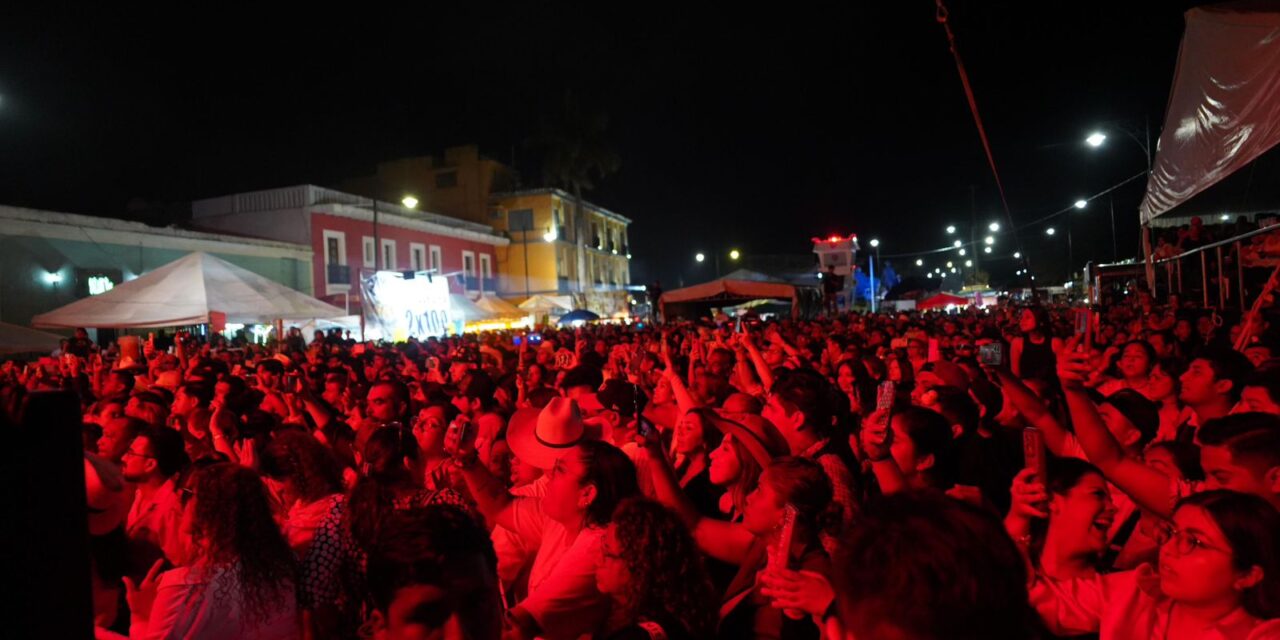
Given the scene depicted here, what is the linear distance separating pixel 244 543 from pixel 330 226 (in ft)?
105

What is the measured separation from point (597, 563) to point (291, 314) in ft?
41.2

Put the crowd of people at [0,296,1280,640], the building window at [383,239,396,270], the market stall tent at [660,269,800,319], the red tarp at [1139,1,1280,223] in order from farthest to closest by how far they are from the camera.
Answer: the building window at [383,239,396,270]
the market stall tent at [660,269,800,319]
the red tarp at [1139,1,1280,223]
the crowd of people at [0,296,1280,640]

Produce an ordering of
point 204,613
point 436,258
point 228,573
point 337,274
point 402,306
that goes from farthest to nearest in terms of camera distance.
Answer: point 436,258 → point 337,274 → point 402,306 → point 228,573 → point 204,613

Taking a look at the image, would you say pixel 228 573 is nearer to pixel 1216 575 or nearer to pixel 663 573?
pixel 663 573

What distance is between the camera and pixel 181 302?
1241 cm

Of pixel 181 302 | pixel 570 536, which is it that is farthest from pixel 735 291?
pixel 570 536

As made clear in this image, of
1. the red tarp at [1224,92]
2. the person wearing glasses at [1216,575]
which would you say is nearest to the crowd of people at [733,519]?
the person wearing glasses at [1216,575]

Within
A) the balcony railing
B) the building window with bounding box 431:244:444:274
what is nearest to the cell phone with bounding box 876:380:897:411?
the balcony railing

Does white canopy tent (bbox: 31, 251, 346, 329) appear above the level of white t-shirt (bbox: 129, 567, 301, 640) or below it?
above

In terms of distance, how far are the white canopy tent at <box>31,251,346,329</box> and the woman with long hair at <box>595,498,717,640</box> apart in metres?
11.4

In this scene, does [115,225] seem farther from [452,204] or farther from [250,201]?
[452,204]

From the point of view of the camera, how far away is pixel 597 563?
277 centimetres

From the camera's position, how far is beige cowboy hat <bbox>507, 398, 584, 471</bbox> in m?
3.77

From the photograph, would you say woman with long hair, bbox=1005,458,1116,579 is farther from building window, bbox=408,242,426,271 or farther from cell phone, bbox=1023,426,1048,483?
building window, bbox=408,242,426,271
